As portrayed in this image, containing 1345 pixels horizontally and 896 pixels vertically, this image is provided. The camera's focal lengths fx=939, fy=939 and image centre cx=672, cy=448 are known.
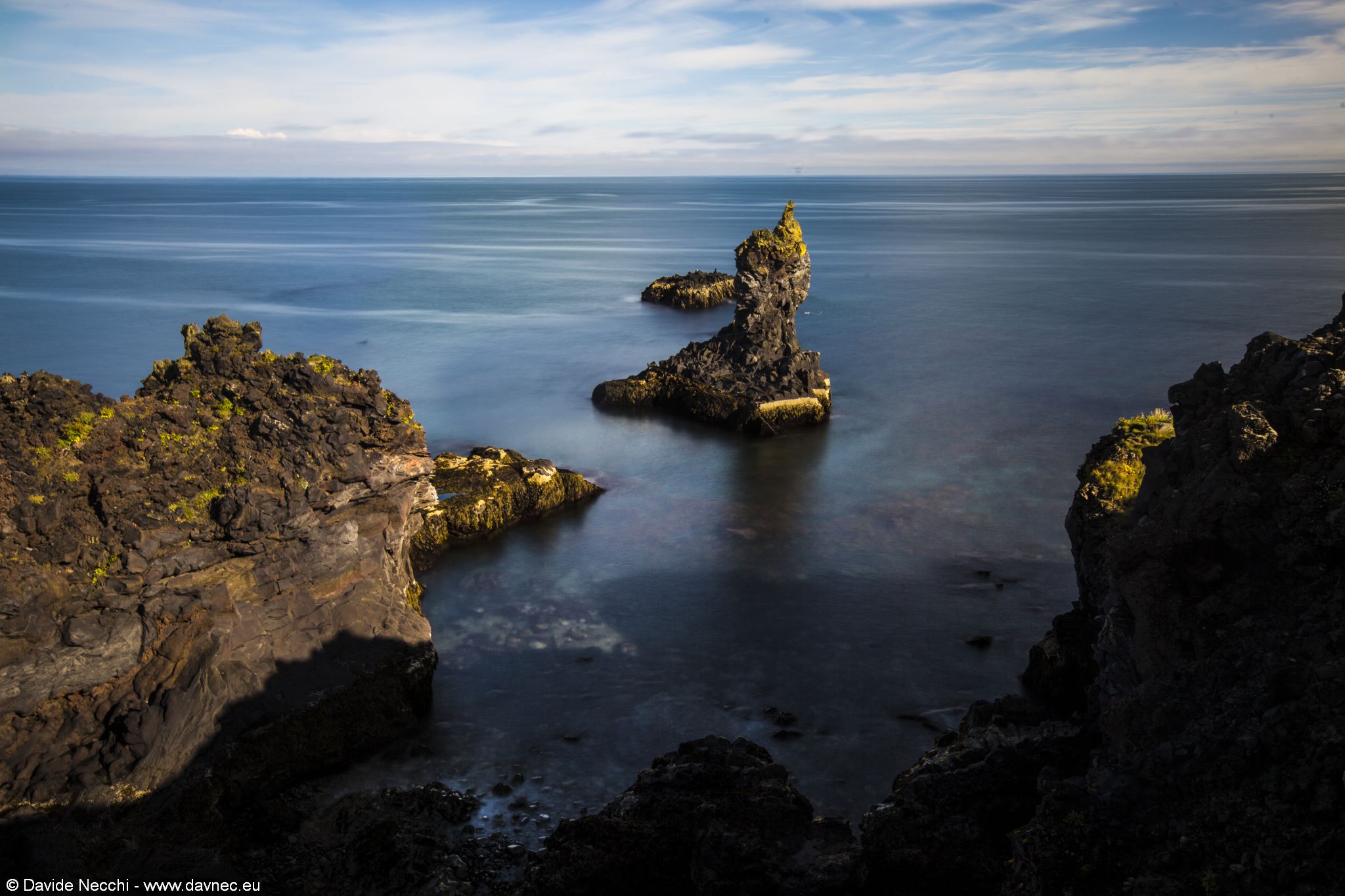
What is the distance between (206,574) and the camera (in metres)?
14.1

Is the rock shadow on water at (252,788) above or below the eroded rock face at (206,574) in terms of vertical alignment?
below

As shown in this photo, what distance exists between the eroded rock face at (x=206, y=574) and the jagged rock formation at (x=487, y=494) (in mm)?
7828

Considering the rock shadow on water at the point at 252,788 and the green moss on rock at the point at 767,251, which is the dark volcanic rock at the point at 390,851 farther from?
the green moss on rock at the point at 767,251

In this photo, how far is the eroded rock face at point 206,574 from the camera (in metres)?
12.6

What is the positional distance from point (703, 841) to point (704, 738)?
2.66 metres

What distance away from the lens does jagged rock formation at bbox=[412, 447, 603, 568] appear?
25.3 metres

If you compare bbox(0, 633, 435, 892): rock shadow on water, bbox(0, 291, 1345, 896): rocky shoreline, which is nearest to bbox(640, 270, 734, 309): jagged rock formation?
bbox(0, 291, 1345, 896): rocky shoreline

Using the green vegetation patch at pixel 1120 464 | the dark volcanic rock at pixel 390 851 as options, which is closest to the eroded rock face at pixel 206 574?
the dark volcanic rock at pixel 390 851

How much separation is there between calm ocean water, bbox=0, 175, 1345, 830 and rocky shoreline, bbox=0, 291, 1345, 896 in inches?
89.4

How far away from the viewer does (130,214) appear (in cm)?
17850

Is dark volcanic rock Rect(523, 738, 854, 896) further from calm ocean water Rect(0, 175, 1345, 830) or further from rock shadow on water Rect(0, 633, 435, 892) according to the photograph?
rock shadow on water Rect(0, 633, 435, 892)

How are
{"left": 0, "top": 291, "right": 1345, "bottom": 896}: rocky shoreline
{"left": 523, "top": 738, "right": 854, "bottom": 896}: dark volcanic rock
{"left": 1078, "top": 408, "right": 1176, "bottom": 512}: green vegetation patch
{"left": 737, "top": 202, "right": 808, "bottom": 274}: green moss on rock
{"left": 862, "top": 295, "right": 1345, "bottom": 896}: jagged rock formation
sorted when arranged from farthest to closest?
{"left": 737, "top": 202, "right": 808, "bottom": 274}: green moss on rock
{"left": 1078, "top": 408, "right": 1176, "bottom": 512}: green vegetation patch
{"left": 523, "top": 738, "right": 854, "bottom": 896}: dark volcanic rock
{"left": 0, "top": 291, "right": 1345, "bottom": 896}: rocky shoreline
{"left": 862, "top": 295, "right": 1345, "bottom": 896}: jagged rock formation

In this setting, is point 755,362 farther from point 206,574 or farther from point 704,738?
point 206,574

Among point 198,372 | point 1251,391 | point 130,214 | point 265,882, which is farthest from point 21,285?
point 130,214
